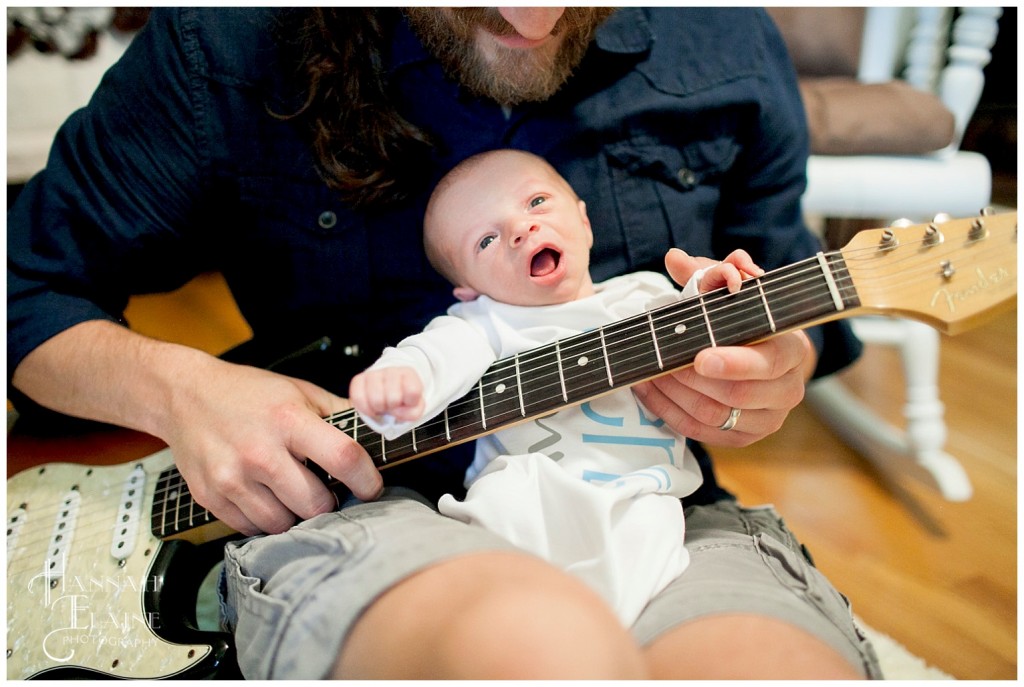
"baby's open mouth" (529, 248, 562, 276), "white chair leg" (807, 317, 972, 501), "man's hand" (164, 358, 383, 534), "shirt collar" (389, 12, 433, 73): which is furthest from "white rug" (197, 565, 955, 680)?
"shirt collar" (389, 12, 433, 73)

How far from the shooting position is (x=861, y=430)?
125 centimetres

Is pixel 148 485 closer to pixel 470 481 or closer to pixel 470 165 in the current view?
pixel 470 481

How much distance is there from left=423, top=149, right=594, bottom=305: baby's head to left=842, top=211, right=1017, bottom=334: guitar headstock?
0.71ft

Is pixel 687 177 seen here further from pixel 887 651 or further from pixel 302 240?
pixel 887 651

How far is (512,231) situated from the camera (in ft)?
1.87

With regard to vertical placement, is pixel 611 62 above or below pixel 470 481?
above

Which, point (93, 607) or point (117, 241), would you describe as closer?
point (93, 607)

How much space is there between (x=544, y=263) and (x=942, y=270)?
0.93 feet

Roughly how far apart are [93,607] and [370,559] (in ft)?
1.02

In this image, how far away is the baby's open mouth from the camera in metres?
0.58

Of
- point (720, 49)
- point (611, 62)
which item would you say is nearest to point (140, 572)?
point (611, 62)

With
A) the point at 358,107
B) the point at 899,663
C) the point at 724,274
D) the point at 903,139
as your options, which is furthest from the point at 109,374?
the point at 903,139

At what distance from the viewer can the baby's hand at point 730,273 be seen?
505mm

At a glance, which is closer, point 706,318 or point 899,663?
point 706,318
